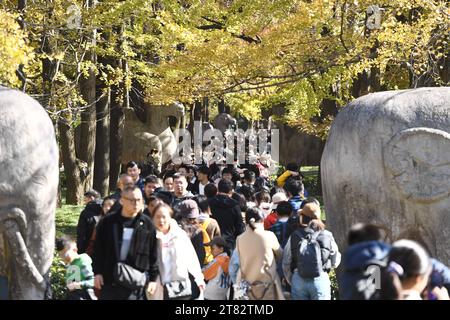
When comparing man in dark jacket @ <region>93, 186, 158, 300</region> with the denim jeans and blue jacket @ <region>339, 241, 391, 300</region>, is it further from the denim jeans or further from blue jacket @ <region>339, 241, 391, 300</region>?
blue jacket @ <region>339, 241, 391, 300</region>

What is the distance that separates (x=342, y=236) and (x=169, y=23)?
927 centimetres

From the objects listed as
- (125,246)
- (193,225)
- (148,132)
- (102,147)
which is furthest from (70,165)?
(125,246)

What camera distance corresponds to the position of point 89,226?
1152 cm

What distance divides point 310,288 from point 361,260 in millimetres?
3986

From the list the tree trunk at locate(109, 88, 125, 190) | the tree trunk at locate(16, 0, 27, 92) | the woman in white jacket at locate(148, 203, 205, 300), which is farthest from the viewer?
the tree trunk at locate(109, 88, 125, 190)

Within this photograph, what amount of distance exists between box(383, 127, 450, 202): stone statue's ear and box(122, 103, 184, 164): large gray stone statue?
59.6 feet

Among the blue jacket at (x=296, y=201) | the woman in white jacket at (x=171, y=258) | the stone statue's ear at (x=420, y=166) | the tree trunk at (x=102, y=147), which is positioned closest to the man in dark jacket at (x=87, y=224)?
the woman in white jacket at (x=171, y=258)

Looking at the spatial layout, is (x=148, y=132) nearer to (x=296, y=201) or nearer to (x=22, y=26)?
(x=22, y=26)

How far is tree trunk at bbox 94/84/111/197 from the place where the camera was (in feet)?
78.8

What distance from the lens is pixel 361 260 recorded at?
6.30 metres

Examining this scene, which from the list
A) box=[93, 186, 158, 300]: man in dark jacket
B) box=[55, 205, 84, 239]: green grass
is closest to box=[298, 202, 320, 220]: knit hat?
box=[93, 186, 158, 300]: man in dark jacket

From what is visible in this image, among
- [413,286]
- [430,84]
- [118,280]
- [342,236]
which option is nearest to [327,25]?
[430,84]

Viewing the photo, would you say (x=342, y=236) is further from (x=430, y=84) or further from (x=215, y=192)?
(x=430, y=84)

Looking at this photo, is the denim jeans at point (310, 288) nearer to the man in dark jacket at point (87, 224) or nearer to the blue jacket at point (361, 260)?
the man in dark jacket at point (87, 224)
